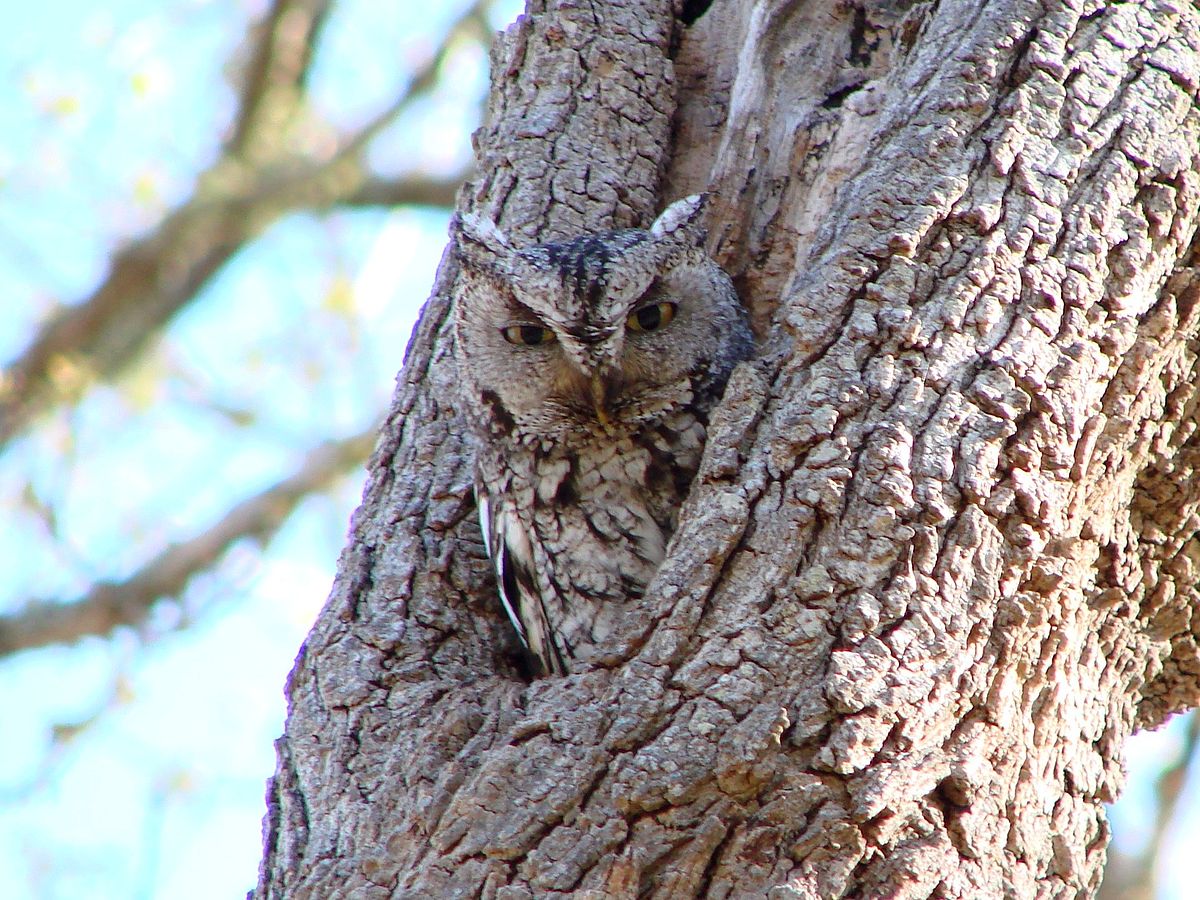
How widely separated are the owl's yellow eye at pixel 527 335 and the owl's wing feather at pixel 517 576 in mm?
367

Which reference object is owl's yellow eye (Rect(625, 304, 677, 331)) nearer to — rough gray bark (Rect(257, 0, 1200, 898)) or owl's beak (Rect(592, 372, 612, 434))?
owl's beak (Rect(592, 372, 612, 434))

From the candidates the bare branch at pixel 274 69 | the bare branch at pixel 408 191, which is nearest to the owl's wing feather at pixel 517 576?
the bare branch at pixel 408 191

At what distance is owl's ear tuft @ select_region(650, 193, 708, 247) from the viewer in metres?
2.69

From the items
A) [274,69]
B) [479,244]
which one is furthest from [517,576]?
[274,69]

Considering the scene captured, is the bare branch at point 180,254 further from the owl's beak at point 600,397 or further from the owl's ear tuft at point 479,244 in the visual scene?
the owl's beak at point 600,397

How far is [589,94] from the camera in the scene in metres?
3.19

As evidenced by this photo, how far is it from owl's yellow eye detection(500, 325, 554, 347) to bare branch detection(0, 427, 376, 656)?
4.39 m

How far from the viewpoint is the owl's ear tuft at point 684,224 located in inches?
106

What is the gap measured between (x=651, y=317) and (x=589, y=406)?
24 centimetres

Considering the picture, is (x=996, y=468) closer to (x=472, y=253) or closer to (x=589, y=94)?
(x=472, y=253)

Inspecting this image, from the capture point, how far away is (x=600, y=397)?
2.61 metres

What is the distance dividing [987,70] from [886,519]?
3.02 ft

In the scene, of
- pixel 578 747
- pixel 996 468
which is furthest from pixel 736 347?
pixel 578 747

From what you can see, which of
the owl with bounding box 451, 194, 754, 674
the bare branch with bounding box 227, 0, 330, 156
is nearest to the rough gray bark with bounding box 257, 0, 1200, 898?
the owl with bounding box 451, 194, 754, 674
